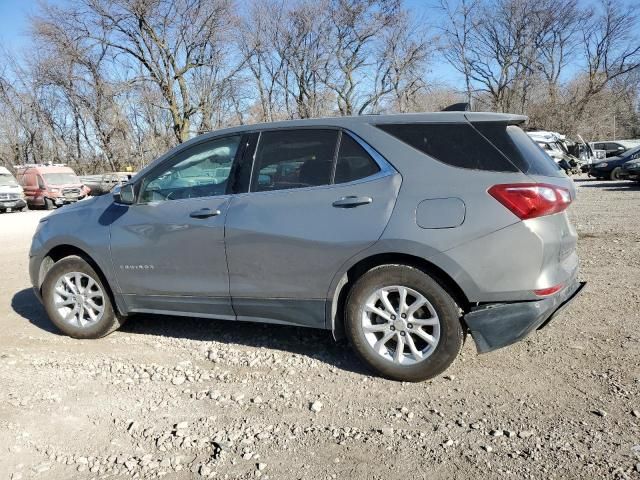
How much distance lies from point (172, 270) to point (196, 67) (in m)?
31.4

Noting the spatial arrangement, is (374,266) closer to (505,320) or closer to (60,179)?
(505,320)

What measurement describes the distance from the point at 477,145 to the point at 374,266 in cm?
101

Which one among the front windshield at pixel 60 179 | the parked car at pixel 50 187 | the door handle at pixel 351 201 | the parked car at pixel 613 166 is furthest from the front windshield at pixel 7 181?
the parked car at pixel 613 166

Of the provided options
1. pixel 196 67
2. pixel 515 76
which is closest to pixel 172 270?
pixel 196 67

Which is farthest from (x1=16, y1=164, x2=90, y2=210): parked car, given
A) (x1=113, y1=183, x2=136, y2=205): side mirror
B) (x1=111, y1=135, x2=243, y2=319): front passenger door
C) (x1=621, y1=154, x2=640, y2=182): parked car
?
(x1=621, y1=154, x2=640, y2=182): parked car

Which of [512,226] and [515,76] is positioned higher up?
[515,76]

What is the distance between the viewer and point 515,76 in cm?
4788

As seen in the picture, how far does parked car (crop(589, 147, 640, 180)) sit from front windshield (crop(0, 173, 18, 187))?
80.2ft

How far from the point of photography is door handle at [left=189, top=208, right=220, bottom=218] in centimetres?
401

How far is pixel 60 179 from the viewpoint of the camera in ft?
80.2

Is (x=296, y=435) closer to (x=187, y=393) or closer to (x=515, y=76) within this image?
(x=187, y=393)

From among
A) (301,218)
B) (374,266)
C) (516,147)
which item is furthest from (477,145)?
(301,218)

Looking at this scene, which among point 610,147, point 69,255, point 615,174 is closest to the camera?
point 69,255

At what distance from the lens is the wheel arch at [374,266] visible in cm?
346
